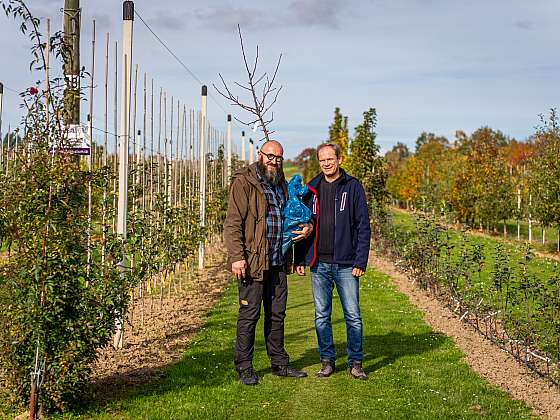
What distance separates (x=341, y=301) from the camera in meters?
6.51

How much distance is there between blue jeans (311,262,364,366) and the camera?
644 centimetres

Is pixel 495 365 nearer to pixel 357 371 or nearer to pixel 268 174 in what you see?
pixel 357 371

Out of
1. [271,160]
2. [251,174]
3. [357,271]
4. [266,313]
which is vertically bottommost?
[266,313]

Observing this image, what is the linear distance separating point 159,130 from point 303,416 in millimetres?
7483

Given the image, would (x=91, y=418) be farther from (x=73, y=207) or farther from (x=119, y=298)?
(x=73, y=207)

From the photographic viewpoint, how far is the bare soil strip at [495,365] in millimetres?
5953

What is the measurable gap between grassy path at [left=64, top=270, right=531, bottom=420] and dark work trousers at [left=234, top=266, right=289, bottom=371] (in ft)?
0.80

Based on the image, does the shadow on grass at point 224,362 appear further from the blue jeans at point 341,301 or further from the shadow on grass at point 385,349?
the blue jeans at point 341,301

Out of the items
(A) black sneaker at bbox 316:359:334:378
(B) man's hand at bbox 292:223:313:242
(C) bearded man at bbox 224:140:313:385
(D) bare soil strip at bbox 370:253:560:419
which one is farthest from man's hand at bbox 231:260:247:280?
(D) bare soil strip at bbox 370:253:560:419

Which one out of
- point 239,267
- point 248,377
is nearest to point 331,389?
point 248,377

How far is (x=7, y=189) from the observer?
16.6ft

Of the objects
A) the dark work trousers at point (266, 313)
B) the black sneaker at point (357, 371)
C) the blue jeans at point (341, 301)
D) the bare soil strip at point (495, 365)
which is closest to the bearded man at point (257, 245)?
the dark work trousers at point (266, 313)

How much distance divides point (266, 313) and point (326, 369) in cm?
77

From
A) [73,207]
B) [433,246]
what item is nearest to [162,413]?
[73,207]
